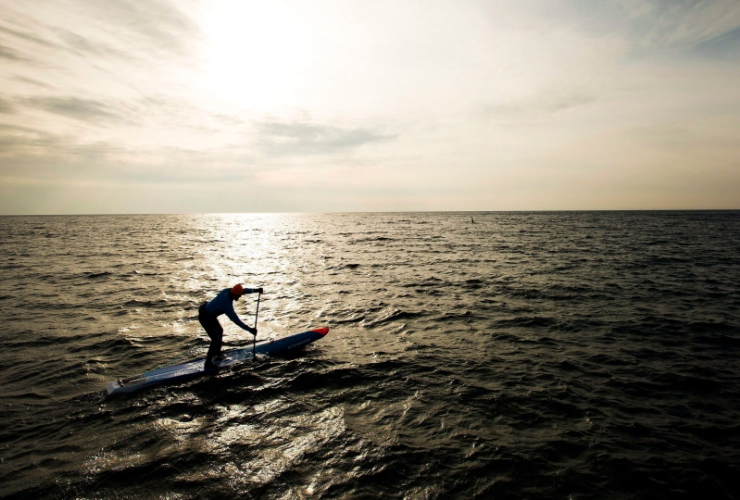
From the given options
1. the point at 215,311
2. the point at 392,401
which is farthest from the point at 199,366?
the point at 392,401

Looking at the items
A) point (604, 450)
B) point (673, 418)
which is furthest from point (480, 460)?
point (673, 418)

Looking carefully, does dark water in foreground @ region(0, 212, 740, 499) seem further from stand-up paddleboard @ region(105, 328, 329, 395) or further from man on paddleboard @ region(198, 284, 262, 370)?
man on paddleboard @ region(198, 284, 262, 370)

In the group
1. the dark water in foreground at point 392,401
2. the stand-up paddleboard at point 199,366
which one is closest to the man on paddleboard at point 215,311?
the stand-up paddleboard at point 199,366

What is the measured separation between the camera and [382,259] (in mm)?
38219

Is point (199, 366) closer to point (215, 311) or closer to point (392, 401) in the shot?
point (215, 311)

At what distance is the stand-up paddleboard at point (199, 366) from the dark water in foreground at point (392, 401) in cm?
35

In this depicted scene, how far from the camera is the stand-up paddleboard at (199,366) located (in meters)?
10.3

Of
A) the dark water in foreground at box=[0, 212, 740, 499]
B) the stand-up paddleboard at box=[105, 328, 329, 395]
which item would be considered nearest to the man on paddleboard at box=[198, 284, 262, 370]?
the stand-up paddleboard at box=[105, 328, 329, 395]

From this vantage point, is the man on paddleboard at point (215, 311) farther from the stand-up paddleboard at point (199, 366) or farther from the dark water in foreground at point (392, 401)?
the dark water in foreground at point (392, 401)

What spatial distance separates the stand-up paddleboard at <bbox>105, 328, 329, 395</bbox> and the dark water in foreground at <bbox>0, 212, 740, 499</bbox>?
353 mm

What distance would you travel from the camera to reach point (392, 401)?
9570 millimetres

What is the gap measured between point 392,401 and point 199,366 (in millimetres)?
6391

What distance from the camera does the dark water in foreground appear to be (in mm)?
6770

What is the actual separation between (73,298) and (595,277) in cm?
3367
